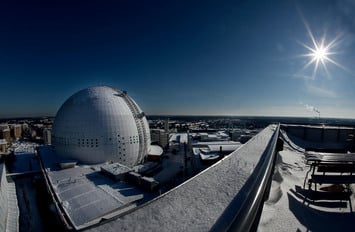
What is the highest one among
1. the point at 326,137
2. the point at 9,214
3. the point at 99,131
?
the point at 326,137

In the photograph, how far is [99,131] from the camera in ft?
61.4

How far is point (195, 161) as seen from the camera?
18.5m

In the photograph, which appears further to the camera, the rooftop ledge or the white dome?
the white dome

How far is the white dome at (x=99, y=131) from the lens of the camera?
1834 cm

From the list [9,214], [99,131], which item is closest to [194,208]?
[9,214]

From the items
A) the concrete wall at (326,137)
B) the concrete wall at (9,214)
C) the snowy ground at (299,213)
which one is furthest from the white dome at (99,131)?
the snowy ground at (299,213)

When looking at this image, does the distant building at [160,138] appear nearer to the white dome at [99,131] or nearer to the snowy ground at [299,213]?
the white dome at [99,131]

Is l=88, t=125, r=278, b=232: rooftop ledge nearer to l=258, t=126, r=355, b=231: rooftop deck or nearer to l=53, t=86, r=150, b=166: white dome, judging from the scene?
l=258, t=126, r=355, b=231: rooftop deck

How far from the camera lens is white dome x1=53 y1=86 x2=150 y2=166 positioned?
1834 centimetres

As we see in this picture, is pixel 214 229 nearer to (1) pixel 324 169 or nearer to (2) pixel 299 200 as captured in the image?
(2) pixel 299 200

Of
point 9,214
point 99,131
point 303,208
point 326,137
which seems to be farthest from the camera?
point 99,131

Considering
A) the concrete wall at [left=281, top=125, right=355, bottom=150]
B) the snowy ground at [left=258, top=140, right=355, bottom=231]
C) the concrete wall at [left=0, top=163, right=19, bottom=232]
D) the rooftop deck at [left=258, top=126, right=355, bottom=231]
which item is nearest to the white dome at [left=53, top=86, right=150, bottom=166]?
the concrete wall at [left=0, top=163, right=19, bottom=232]

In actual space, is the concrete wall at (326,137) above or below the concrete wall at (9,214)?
above

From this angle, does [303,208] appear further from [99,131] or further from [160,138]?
[160,138]
